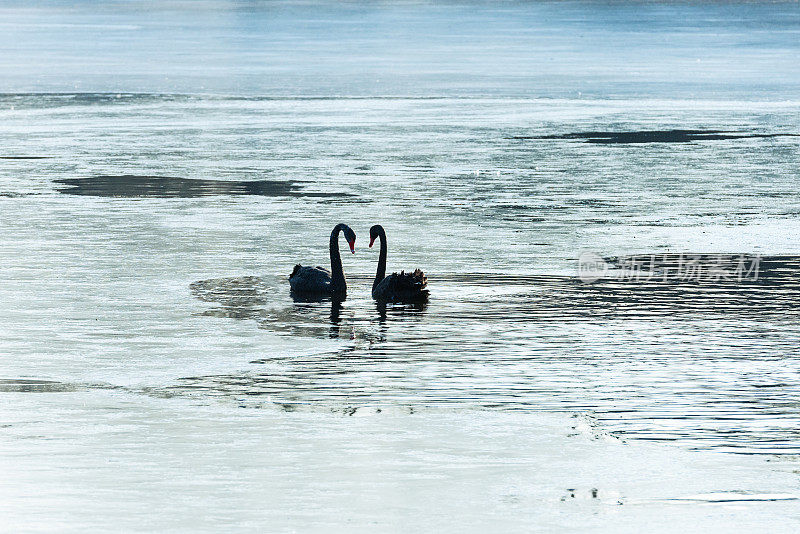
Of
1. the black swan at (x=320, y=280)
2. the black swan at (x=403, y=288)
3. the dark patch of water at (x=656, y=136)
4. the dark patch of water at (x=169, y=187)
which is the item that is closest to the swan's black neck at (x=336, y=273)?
the black swan at (x=320, y=280)

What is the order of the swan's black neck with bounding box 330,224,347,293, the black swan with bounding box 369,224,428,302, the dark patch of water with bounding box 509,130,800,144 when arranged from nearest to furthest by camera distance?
the black swan with bounding box 369,224,428,302, the swan's black neck with bounding box 330,224,347,293, the dark patch of water with bounding box 509,130,800,144

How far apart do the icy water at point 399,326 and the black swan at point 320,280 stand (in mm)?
138

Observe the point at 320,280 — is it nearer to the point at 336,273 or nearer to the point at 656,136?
the point at 336,273

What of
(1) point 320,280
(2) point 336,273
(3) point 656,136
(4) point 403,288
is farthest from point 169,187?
(3) point 656,136

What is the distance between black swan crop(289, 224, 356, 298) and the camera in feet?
38.2

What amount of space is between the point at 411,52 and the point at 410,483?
144 ft

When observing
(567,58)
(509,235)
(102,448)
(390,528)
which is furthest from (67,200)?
(567,58)

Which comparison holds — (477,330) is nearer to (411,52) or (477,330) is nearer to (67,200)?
(67,200)

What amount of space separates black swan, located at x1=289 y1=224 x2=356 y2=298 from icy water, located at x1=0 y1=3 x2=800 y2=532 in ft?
0.45

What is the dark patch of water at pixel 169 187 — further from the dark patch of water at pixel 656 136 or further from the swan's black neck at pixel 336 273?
the dark patch of water at pixel 656 136

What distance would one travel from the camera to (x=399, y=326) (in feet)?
34.6

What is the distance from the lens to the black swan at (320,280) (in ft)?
38.2

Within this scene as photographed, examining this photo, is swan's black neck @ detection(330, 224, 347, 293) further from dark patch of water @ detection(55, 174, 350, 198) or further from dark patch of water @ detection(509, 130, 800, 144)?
dark patch of water @ detection(509, 130, 800, 144)

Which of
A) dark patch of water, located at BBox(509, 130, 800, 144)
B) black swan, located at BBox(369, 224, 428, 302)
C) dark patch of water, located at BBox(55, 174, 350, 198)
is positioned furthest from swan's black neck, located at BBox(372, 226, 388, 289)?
dark patch of water, located at BBox(509, 130, 800, 144)
